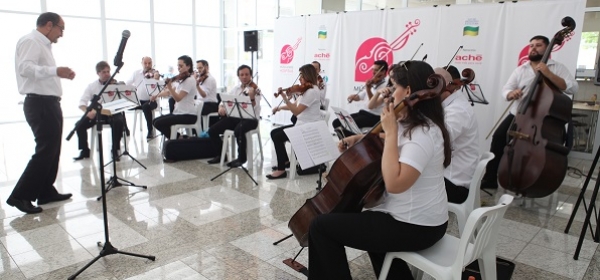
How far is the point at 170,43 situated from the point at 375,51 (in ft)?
19.9

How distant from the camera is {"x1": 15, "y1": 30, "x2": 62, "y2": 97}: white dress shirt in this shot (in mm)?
3125

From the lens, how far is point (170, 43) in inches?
411

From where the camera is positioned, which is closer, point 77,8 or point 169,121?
point 169,121

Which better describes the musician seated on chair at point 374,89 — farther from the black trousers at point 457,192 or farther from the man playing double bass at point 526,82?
the black trousers at point 457,192

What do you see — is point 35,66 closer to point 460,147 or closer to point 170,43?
point 460,147

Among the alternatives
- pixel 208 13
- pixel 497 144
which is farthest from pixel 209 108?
pixel 208 13

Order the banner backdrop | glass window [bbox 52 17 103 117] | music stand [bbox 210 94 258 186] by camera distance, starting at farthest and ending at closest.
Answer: glass window [bbox 52 17 103 117], the banner backdrop, music stand [bbox 210 94 258 186]

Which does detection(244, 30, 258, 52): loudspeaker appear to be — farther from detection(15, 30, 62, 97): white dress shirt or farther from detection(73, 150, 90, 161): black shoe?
detection(15, 30, 62, 97): white dress shirt

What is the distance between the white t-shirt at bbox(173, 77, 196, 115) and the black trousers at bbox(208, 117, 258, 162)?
1.65ft

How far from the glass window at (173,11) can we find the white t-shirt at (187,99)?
5.38 metres

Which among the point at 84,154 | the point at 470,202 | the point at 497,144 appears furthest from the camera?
the point at 84,154

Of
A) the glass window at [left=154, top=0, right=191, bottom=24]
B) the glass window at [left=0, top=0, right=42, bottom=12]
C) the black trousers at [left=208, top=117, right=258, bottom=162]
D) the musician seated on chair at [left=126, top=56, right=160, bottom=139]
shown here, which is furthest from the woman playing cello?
the glass window at [left=154, top=0, right=191, bottom=24]

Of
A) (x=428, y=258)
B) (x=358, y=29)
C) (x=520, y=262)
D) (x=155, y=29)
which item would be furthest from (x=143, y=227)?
(x=155, y=29)

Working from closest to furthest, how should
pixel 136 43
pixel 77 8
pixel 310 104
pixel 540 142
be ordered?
1. pixel 540 142
2. pixel 310 104
3. pixel 77 8
4. pixel 136 43
